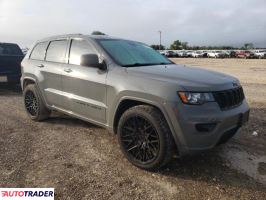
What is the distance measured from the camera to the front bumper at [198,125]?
11.3 feet

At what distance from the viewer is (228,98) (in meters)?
3.76

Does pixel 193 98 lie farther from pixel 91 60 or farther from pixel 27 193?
pixel 27 193

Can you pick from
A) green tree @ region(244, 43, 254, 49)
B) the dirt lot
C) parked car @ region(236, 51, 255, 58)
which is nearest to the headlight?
the dirt lot

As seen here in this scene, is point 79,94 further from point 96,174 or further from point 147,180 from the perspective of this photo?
point 147,180

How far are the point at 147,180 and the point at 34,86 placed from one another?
133 inches

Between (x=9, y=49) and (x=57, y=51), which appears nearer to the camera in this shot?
(x=57, y=51)

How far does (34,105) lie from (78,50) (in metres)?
1.85

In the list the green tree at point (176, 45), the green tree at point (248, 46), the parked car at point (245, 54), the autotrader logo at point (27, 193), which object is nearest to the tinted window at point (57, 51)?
the autotrader logo at point (27, 193)

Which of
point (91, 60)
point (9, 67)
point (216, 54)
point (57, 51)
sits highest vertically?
point (216, 54)

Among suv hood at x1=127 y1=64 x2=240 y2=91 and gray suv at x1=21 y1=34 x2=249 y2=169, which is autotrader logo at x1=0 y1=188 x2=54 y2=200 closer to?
gray suv at x1=21 y1=34 x2=249 y2=169

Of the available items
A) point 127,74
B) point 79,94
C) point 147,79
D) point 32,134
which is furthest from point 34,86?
point 147,79

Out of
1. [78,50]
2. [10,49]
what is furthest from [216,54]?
[78,50]

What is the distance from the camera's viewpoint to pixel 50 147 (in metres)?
4.74

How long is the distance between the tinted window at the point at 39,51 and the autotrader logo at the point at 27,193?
310 cm
